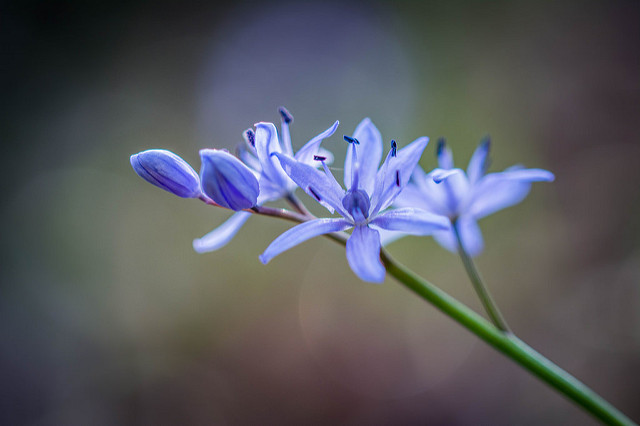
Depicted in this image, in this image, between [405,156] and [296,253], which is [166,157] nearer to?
[405,156]

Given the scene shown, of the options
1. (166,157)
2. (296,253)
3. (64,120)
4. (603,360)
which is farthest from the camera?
(64,120)

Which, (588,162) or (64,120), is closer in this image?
(588,162)

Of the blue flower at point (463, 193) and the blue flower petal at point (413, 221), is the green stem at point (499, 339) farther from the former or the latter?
the blue flower at point (463, 193)

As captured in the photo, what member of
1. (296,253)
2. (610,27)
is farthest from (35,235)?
(610,27)

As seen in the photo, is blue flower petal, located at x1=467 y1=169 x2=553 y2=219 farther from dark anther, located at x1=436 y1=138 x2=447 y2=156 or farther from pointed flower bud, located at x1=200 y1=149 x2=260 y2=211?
pointed flower bud, located at x1=200 y1=149 x2=260 y2=211

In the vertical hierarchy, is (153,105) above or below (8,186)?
above

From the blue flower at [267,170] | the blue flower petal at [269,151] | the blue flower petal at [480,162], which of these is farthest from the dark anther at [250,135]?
the blue flower petal at [480,162]

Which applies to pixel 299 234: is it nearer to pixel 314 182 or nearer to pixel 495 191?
pixel 314 182

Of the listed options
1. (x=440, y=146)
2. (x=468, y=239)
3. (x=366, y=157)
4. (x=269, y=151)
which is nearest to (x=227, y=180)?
(x=269, y=151)
